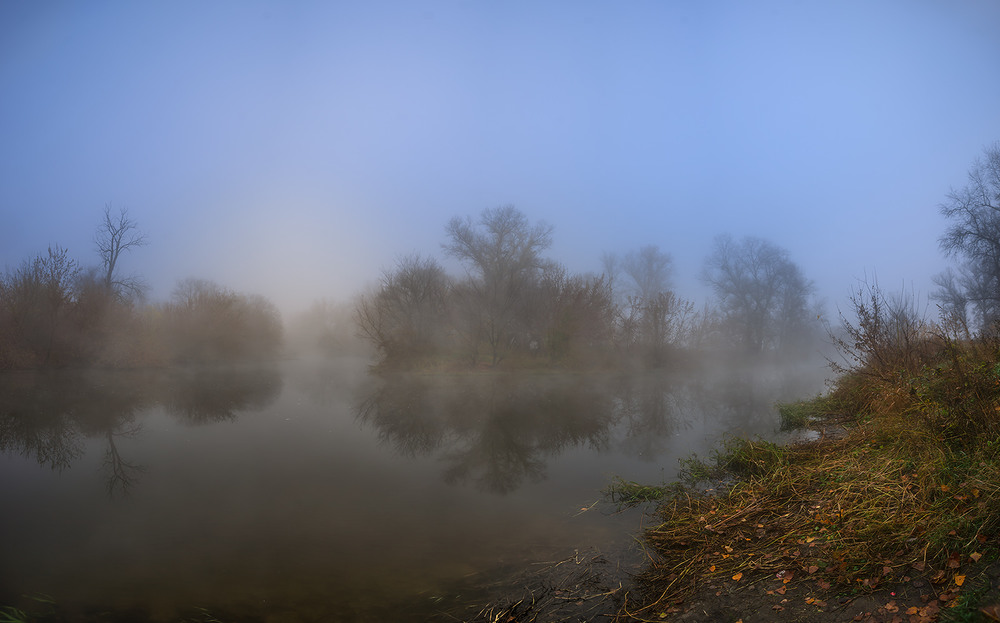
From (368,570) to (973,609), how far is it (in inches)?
176

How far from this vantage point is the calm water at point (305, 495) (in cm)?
408

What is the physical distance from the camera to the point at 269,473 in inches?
287

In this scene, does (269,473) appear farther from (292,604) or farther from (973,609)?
(973,609)

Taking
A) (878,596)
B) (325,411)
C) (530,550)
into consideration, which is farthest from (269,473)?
(878,596)

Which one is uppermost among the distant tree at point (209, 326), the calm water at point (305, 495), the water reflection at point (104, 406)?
the distant tree at point (209, 326)

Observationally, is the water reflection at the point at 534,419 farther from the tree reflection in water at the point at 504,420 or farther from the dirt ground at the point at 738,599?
the dirt ground at the point at 738,599

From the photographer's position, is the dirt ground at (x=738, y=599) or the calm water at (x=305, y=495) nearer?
the dirt ground at (x=738, y=599)

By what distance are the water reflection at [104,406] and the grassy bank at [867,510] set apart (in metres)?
7.65

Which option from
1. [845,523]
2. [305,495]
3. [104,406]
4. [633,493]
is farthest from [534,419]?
[104,406]

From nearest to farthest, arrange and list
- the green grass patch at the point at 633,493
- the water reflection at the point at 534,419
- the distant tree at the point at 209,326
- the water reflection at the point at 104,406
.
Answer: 1. the green grass patch at the point at 633,493
2. the water reflection at the point at 104,406
3. the water reflection at the point at 534,419
4. the distant tree at the point at 209,326

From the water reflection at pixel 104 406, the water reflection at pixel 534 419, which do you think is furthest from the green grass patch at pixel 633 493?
the water reflection at pixel 104 406

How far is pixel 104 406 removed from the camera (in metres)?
12.3

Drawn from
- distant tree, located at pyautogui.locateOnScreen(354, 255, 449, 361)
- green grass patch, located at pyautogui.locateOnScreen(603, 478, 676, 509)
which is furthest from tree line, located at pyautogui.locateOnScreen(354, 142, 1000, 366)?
green grass patch, located at pyautogui.locateOnScreen(603, 478, 676, 509)

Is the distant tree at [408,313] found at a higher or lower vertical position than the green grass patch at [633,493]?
higher
